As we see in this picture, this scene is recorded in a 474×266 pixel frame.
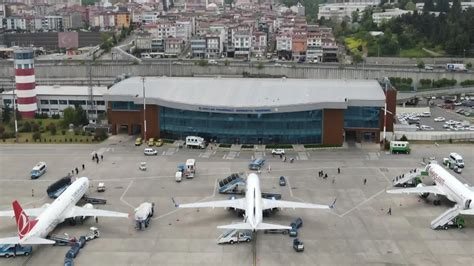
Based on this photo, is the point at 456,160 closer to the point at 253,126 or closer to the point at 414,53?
the point at 253,126

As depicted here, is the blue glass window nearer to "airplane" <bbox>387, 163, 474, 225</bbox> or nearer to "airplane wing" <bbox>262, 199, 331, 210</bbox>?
"airplane wing" <bbox>262, 199, 331, 210</bbox>

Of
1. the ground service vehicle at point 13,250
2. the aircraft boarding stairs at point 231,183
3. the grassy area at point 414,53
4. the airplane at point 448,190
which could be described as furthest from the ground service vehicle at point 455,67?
the ground service vehicle at point 13,250

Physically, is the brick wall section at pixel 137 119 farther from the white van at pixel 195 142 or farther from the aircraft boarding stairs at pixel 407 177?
the aircraft boarding stairs at pixel 407 177

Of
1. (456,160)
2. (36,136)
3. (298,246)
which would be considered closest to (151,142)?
(36,136)

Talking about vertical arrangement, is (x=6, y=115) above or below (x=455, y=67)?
below

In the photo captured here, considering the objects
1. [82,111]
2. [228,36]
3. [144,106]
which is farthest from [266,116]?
[228,36]

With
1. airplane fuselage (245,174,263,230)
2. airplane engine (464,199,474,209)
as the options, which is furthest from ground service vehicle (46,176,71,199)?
airplane engine (464,199,474,209)
